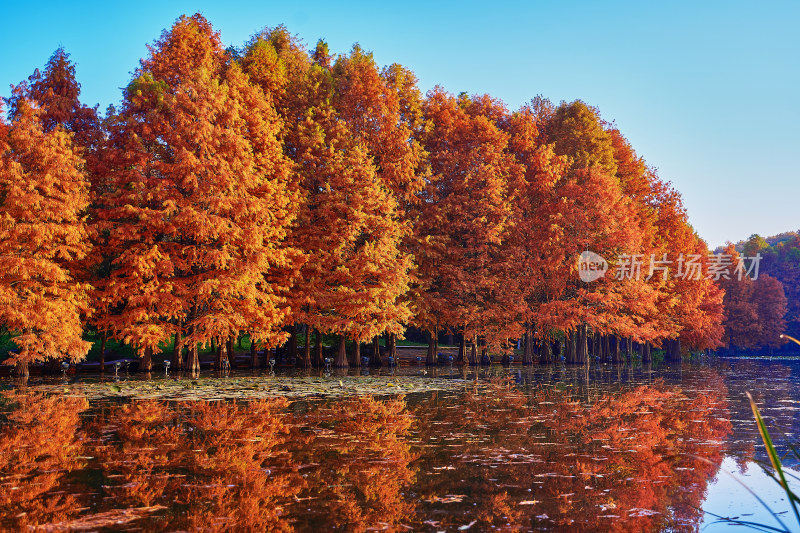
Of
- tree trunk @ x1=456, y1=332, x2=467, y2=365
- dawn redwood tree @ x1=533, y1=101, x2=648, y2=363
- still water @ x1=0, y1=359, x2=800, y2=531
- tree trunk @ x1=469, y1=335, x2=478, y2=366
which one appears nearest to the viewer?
still water @ x1=0, y1=359, x2=800, y2=531

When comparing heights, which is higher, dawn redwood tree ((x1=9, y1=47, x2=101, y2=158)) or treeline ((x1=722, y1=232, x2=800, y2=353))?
dawn redwood tree ((x1=9, y1=47, x2=101, y2=158))

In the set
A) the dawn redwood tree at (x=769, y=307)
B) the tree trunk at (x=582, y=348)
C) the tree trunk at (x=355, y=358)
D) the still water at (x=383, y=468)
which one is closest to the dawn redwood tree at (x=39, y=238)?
the still water at (x=383, y=468)

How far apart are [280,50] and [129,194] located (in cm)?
2270

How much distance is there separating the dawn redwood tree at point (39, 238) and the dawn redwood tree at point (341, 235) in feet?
39.4

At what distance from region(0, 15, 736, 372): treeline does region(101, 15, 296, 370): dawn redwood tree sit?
130mm

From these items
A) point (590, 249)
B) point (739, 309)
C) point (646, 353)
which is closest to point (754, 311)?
point (739, 309)

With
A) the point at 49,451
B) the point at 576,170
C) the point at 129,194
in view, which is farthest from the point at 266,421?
the point at 576,170

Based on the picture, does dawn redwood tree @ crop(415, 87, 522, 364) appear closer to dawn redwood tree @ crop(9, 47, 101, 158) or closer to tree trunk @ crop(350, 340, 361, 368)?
tree trunk @ crop(350, 340, 361, 368)

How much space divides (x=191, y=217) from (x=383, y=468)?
84.0ft

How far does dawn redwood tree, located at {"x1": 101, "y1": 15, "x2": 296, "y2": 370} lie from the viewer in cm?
3256

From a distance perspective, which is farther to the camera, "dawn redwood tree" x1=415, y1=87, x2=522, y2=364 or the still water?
"dawn redwood tree" x1=415, y1=87, x2=522, y2=364

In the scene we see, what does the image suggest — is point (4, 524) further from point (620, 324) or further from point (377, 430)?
point (620, 324)

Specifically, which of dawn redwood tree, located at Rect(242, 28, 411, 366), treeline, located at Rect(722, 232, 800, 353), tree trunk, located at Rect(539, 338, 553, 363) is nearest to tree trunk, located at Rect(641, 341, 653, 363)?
tree trunk, located at Rect(539, 338, 553, 363)

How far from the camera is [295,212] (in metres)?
39.6
